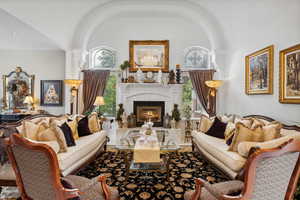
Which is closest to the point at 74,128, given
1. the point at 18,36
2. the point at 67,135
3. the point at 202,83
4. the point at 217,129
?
the point at 67,135

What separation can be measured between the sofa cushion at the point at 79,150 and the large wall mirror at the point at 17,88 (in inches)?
154

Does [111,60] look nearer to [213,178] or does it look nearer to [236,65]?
[236,65]

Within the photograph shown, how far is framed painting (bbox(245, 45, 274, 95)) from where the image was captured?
11.7 ft

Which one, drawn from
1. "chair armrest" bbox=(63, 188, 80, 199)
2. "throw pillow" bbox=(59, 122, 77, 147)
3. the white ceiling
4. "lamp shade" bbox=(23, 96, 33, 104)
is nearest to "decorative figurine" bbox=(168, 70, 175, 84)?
"throw pillow" bbox=(59, 122, 77, 147)

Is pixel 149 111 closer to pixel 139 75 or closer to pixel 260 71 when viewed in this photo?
pixel 139 75

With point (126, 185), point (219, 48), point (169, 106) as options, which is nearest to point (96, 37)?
point (169, 106)

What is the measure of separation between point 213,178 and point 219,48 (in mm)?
4087

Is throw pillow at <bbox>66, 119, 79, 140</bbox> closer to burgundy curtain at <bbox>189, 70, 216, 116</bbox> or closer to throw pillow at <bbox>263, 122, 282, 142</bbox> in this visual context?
throw pillow at <bbox>263, 122, 282, 142</bbox>

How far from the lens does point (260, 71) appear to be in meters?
3.93

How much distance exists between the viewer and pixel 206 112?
561 cm

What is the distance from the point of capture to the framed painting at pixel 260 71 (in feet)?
11.7

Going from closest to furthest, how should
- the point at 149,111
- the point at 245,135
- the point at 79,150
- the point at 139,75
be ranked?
the point at 245,135 < the point at 79,150 < the point at 139,75 < the point at 149,111

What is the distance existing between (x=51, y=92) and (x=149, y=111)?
3583mm

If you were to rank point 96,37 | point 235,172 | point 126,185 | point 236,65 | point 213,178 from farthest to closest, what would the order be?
point 96,37 → point 236,65 → point 213,178 → point 126,185 → point 235,172
